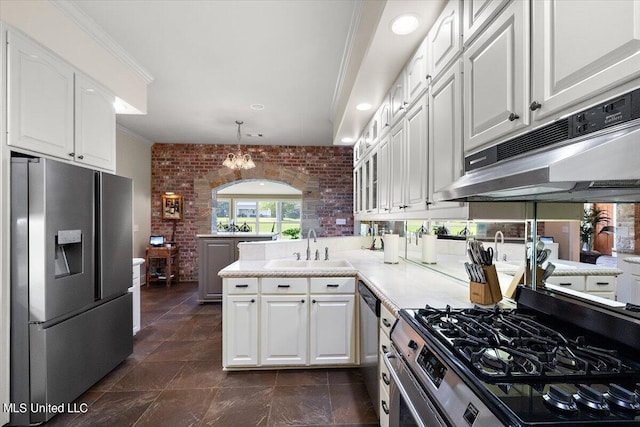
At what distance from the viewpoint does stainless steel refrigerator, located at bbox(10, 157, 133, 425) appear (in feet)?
5.98

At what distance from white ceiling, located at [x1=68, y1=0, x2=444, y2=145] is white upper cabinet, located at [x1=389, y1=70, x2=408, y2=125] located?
0.08 m

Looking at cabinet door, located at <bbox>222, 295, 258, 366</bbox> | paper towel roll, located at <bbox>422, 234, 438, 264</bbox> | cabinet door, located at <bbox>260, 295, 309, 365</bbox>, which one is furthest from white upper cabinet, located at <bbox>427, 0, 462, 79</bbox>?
cabinet door, located at <bbox>222, 295, 258, 366</bbox>

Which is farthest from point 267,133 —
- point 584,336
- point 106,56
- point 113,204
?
point 584,336

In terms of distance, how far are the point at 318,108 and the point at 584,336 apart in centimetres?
381

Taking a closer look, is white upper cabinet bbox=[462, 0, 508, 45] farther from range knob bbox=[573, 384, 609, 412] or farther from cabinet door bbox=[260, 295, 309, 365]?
cabinet door bbox=[260, 295, 309, 365]

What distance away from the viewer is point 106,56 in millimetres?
2686

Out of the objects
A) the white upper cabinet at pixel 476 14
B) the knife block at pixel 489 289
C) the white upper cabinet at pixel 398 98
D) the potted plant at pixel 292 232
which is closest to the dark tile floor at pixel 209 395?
the knife block at pixel 489 289

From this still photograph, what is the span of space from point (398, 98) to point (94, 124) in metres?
2.48

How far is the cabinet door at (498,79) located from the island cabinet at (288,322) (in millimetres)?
1641

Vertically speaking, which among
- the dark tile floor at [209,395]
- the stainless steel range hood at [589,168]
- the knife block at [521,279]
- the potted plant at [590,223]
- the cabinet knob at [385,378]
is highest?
the stainless steel range hood at [589,168]

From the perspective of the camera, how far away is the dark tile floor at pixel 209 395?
1984 mm

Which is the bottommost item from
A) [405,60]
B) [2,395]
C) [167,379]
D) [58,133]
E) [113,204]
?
[167,379]

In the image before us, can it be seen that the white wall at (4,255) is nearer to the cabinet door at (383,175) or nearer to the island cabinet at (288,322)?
the island cabinet at (288,322)

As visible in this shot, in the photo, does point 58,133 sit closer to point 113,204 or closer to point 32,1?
point 113,204
